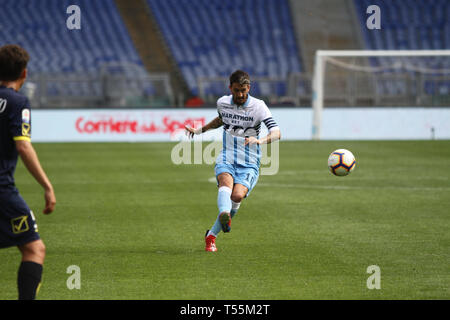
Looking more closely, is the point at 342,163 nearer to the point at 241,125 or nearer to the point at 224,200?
the point at 241,125

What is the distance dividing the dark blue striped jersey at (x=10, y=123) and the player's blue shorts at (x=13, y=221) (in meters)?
0.09

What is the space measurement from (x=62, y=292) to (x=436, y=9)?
34.0 meters

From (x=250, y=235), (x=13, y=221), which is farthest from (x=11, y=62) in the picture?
(x=250, y=235)

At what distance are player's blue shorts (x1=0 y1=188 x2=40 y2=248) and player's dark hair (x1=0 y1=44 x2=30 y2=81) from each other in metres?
0.75

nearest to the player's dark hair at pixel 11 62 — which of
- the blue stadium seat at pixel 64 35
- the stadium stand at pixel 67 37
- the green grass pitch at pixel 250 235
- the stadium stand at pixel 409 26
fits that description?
the green grass pitch at pixel 250 235

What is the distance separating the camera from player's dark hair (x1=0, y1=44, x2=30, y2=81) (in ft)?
16.1

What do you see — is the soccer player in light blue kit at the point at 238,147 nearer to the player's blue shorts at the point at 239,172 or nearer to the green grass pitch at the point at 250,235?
the player's blue shorts at the point at 239,172

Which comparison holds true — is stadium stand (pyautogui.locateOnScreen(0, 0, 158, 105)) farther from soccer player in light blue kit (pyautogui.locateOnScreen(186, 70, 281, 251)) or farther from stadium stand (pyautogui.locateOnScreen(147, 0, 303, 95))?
soccer player in light blue kit (pyautogui.locateOnScreen(186, 70, 281, 251))

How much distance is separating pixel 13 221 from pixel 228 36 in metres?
31.7

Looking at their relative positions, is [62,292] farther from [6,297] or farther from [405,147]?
[405,147]

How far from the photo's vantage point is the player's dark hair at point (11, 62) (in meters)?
4.90

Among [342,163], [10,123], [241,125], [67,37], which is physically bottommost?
[10,123]

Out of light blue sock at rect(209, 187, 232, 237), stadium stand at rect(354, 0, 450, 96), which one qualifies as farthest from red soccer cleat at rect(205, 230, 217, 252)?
stadium stand at rect(354, 0, 450, 96)

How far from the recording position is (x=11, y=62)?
4.92 meters
